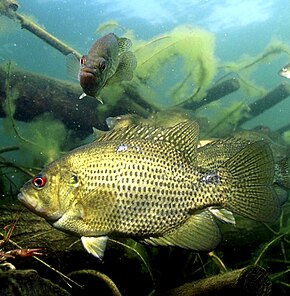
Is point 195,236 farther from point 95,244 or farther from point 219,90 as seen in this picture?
point 219,90

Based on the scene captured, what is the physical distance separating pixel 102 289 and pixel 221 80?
8.46 metres

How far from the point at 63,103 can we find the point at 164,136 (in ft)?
22.0

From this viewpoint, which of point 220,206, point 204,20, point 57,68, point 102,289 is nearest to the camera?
point 220,206

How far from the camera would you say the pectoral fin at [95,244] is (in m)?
2.60

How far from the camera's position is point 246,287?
119 inches

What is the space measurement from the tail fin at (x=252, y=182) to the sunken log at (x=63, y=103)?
644 cm

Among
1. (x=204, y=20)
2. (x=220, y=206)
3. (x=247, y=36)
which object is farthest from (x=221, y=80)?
(x=247, y=36)

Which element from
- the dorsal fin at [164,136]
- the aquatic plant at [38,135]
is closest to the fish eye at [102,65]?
the dorsal fin at [164,136]

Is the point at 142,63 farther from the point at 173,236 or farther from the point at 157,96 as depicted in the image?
the point at 173,236

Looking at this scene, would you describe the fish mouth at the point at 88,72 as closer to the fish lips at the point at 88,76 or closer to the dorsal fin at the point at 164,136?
the fish lips at the point at 88,76

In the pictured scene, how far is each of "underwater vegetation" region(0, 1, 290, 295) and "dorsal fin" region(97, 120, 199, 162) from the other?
20.5 inches

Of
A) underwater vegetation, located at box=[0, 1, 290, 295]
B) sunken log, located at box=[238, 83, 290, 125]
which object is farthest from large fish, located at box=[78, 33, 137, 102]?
sunken log, located at box=[238, 83, 290, 125]

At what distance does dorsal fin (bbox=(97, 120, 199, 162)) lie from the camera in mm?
3023

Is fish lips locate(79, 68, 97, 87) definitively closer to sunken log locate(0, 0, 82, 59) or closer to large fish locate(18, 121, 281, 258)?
large fish locate(18, 121, 281, 258)
